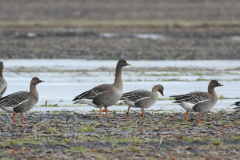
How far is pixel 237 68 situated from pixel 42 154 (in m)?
18.9

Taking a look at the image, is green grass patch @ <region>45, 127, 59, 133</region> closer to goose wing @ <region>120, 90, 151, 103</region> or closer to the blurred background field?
goose wing @ <region>120, 90, 151, 103</region>

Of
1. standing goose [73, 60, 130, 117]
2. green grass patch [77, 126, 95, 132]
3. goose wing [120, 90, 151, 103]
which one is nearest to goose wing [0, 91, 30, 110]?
standing goose [73, 60, 130, 117]

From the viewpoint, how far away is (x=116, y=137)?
9.37 m

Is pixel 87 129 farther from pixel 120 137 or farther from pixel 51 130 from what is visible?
pixel 120 137

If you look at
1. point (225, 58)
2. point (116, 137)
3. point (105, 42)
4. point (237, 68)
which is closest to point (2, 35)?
point (105, 42)

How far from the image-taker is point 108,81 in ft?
64.1

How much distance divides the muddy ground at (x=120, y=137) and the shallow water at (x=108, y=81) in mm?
2156

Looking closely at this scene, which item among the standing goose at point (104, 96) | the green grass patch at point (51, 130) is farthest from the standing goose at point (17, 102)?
the green grass patch at point (51, 130)

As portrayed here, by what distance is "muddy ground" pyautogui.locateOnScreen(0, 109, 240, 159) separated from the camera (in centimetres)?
803

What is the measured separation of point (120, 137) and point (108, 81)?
33.6ft

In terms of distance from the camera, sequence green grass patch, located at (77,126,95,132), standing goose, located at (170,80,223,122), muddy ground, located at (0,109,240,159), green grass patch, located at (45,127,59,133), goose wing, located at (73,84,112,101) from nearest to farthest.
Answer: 1. muddy ground, located at (0,109,240,159)
2. green grass patch, located at (45,127,59,133)
3. green grass patch, located at (77,126,95,132)
4. standing goose, located at (170,80,223,122)
5. goose wing, located at (73,84,112,101)

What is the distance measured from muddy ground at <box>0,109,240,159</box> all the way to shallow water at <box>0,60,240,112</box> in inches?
84.9

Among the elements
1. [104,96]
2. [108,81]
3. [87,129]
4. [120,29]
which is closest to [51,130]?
[87,129]

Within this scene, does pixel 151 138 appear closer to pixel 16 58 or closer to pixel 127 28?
pixel 16 58
